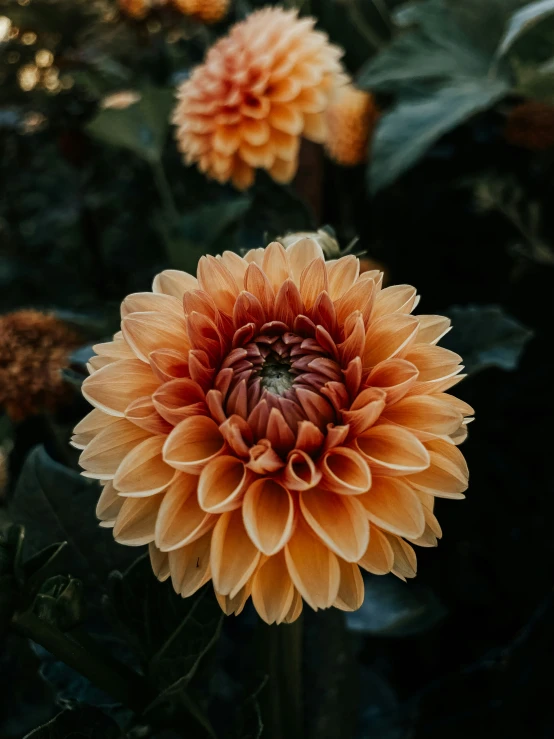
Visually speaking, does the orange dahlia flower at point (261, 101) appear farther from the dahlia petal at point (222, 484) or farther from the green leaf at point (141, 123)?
the dahlia petal at point (222, 484)

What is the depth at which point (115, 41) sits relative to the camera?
2.71ft

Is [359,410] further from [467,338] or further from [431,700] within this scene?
[431,700]

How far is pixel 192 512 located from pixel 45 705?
33cm

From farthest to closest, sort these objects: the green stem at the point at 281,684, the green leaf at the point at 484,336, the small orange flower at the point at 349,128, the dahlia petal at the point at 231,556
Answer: the small orange flower at the point at 349,128 → the green leaf at the point at 484,336 → the green stem at the point at 281,684 → the dahlia petal at the point at 231,556

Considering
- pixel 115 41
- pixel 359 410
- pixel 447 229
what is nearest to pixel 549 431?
pixel 447 229

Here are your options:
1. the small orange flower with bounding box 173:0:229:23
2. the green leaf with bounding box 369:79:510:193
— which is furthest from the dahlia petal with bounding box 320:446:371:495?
the small orange flower with bounding box 173:0:229:23

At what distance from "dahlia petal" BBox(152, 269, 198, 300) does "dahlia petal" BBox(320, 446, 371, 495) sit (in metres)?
0.10

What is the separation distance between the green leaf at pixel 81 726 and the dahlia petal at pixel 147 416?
137 millimetres

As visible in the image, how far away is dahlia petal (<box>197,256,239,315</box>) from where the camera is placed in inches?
10.8

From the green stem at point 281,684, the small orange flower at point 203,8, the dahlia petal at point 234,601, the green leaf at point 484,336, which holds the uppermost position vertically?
the small orange flower at point 203,8

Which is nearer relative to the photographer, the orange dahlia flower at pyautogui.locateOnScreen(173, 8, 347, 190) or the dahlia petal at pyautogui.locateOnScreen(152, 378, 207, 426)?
the dahlia petal at pyautogui.locateOnScreen(152, 378, 207, 426)

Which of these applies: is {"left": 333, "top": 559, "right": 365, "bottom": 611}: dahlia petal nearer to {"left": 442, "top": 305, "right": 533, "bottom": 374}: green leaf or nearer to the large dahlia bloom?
the large dahlia bloom

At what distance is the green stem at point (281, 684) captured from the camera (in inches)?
13.6

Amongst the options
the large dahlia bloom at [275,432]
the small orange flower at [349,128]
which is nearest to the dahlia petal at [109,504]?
the large dahlia bloom at [275,432]
